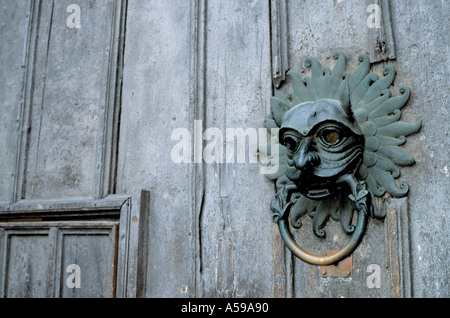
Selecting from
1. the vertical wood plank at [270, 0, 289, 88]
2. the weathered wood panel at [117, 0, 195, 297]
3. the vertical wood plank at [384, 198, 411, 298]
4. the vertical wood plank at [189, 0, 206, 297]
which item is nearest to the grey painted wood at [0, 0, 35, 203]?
the weathered wood panel at [117, 0, 195, 297]

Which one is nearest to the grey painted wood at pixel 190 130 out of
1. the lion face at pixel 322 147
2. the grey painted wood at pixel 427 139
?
the grey painted wood at pixel 427 139

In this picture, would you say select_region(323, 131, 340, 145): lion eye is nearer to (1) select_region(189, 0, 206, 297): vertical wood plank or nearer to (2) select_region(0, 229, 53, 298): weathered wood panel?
(1) select_region(189, 0, 206, 297): vertical wood plank

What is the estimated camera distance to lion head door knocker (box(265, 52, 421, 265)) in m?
0.84

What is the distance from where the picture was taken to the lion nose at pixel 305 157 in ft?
2.73

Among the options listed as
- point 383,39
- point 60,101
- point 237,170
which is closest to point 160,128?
point 237,170

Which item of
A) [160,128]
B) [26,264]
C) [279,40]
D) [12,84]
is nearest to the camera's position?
[279,40]

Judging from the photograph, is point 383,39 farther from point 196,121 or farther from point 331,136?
point 196,121

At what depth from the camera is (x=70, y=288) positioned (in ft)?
3.80

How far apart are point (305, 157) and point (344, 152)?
0.27 feet

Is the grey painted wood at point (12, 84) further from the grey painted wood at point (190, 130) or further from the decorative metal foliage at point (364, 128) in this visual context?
the decorative metal foliage at point (364, 128)

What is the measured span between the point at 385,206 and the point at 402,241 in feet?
0.24

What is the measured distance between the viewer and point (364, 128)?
0.88 metres

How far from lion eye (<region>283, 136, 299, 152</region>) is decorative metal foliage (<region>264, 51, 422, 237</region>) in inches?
2.8

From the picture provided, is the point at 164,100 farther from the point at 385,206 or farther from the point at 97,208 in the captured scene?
the point at 385,206
